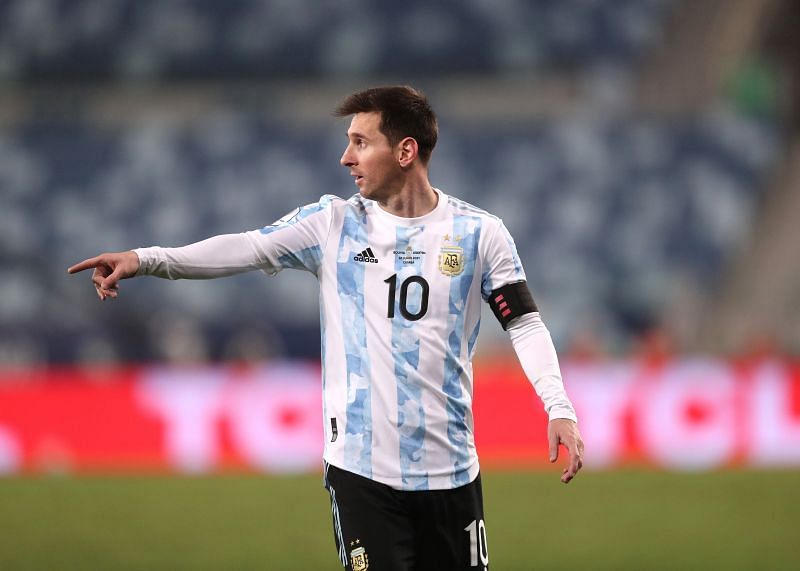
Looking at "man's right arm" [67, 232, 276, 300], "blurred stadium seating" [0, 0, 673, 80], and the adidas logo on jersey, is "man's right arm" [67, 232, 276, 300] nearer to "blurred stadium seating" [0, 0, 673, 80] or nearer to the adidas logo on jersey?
the adidas logo on jersey

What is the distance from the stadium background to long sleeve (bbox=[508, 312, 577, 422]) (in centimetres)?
458

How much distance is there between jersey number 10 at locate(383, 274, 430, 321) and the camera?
395 centimetres

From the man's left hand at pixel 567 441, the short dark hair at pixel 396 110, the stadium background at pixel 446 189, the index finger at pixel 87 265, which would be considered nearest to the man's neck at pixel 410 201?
the short dark hair at pixel 396 110

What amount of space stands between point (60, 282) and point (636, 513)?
10945 mm

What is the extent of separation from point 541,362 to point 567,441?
1.00 ft

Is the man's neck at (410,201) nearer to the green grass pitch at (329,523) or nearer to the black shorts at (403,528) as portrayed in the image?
the black shorts at (403,528)

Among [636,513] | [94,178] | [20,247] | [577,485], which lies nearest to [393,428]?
[636,513]

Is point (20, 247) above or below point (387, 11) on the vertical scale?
below

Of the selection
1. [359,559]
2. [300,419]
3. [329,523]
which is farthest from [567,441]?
[300,419]

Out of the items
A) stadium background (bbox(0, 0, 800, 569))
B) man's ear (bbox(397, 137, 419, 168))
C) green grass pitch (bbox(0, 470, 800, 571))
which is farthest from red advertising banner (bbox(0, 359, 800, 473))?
man's ear (bbox(397, 137, 419, 168))

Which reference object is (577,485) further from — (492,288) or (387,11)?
(387,11)

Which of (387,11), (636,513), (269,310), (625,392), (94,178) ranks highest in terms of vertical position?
(387,11)

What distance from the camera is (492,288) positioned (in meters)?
4.06

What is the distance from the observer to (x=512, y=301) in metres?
4.03
